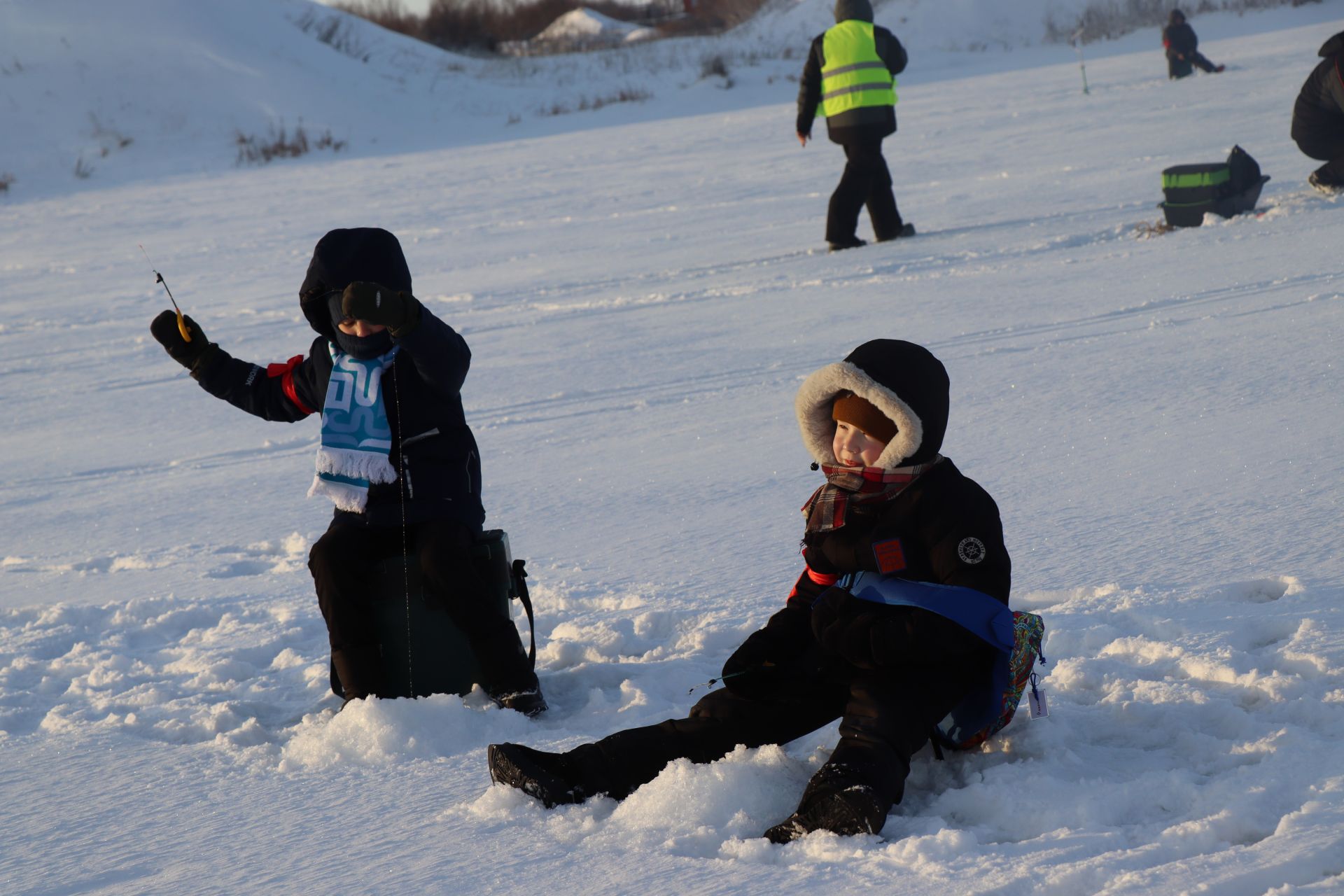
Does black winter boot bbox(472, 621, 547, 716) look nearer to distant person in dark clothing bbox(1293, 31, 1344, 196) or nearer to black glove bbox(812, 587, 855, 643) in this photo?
black glove bbox(812, 587, 855, 643)

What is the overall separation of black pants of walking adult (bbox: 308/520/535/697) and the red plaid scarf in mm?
729

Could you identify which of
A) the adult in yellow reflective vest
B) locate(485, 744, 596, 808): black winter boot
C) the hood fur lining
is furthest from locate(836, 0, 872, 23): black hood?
locate(485, 744, 596, 808): black winter boot

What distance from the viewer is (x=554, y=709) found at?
9.19 ft

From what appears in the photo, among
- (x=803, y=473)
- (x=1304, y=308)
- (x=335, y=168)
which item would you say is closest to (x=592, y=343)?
(x=803, y=473)

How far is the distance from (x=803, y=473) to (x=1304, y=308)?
8.09 ft

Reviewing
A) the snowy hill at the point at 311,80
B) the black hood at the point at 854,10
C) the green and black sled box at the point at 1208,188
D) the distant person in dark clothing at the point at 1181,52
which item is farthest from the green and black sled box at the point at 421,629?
the distant person in dark clothing at the point at 1181,52

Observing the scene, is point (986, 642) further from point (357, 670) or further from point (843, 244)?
point (843, 244)

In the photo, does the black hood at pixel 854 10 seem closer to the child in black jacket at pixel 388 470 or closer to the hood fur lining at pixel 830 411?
the child in black jacket at pixel 388 470

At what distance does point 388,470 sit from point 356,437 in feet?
0.33

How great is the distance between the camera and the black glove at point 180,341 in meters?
3.01

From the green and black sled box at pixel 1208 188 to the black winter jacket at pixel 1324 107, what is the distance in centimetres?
71

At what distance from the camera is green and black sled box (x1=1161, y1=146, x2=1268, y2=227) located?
281 inches

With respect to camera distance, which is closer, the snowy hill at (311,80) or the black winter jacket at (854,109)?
the black winter jacket at (854,109)

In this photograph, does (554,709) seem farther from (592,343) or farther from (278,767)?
(592,343)
